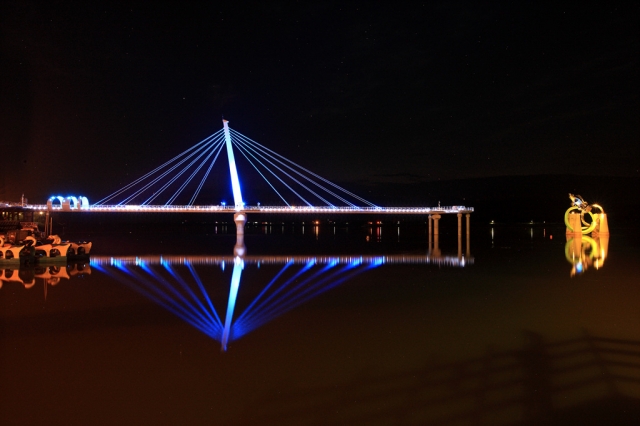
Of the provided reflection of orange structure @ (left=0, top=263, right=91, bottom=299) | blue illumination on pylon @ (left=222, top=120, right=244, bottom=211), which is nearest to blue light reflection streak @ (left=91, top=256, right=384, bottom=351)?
reflection of orange structure @ (left=0, top=263, right=91, bottom=299)

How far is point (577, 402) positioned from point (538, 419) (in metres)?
0.71

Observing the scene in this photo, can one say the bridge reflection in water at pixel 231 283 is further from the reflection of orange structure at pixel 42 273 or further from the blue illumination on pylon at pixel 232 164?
the blue illumination on pylon at pixel 232 164

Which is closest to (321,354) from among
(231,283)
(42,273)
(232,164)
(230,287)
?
(230,287)

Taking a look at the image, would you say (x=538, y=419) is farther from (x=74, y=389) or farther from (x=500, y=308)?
(x=500, y=308)

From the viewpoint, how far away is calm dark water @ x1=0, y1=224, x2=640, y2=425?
495 cm

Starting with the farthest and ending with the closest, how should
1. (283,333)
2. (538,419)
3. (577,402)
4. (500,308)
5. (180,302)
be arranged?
(180,302) → (500,308) → (283,333) → (577,402) → (538,419)

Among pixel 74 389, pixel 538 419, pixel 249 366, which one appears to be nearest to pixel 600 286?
pixel 538 419

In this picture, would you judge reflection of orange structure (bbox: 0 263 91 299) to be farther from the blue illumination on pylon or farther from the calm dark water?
the blue illumination on pylon

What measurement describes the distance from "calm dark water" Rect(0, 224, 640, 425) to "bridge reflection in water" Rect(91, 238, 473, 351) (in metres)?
0.10

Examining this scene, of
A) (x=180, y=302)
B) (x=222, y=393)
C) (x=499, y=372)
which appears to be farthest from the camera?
(x=180, y=302)

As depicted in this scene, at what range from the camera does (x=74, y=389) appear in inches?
219

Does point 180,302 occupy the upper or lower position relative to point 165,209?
lower

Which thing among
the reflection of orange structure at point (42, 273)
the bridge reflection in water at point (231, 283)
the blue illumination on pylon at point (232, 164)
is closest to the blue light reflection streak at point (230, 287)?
the bridge reflection in water at point (231, 283)

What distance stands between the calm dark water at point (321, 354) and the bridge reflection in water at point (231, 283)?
0.10 metres
